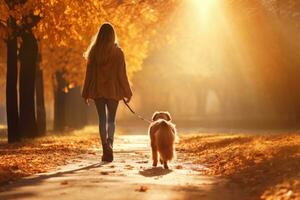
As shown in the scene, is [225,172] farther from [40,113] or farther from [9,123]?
[40,113]

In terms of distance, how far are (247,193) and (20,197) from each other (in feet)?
8.80

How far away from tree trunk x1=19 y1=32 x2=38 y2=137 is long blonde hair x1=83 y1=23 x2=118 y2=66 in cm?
976

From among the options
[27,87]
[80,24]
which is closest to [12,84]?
[27,87]

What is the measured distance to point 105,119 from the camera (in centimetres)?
1137

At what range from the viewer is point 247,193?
7.87 m

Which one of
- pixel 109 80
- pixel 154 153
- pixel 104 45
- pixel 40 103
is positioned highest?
pixel 40 103

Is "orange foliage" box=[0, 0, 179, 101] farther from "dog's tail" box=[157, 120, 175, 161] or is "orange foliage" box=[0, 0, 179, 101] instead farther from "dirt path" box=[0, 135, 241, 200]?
"dirt path" box=[0, 135, 241, 200]

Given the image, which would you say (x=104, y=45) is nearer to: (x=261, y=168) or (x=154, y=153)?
(x=154, y=153)

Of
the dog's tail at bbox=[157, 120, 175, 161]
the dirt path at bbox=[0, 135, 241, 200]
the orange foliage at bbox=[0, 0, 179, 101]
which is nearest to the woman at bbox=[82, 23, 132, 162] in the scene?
the dirt path at bbox=[0, 135, 241, 200]

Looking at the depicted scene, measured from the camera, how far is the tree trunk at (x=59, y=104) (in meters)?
31.4


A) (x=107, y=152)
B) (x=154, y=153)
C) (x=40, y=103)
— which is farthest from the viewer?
(x=40, y=103)

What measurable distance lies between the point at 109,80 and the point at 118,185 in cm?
349

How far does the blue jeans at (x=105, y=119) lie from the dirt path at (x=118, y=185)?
26.7 inches

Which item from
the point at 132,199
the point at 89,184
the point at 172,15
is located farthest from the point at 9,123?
the point at 132,199
